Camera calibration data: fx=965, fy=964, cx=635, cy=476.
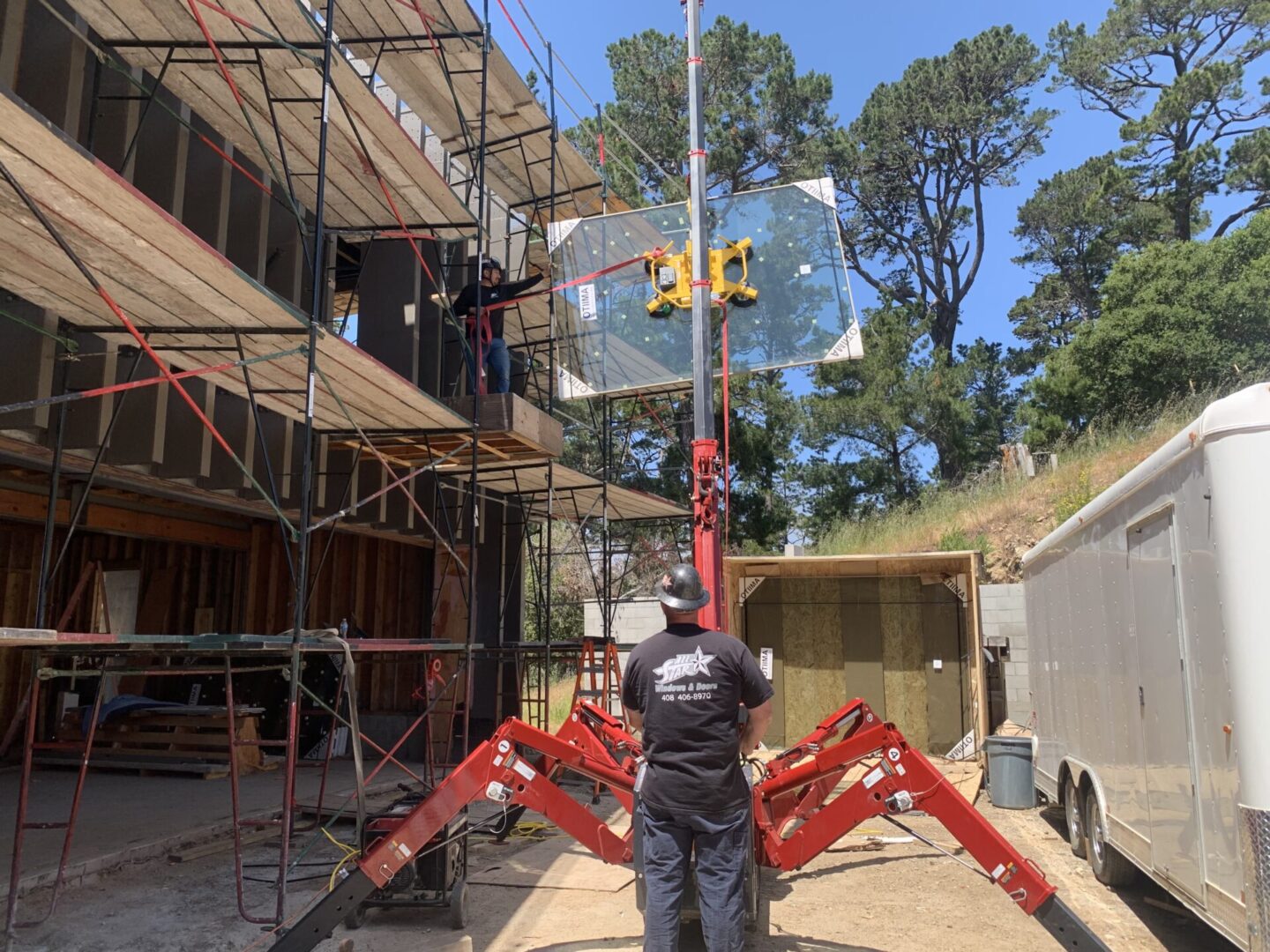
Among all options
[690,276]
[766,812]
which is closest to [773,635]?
[690,276]

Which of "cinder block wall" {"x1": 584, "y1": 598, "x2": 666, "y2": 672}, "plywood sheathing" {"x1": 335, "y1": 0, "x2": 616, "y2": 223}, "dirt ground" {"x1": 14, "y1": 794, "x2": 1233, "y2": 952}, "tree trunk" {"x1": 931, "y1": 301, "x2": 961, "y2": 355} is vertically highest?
"tree trunk" {"x1": 931, "y1": 301, "x2": 961, "y2": 355}

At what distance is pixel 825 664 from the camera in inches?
561

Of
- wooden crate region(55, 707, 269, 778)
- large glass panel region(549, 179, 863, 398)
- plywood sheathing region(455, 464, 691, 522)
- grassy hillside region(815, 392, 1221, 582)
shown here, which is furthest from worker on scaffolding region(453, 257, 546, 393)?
grassy hillside region(815, 392, 1221, 582)

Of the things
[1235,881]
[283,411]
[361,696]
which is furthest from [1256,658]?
[361,696]

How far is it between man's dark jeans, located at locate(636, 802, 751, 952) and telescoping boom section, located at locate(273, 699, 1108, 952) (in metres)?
0.97

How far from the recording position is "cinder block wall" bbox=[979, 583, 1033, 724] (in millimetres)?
13469

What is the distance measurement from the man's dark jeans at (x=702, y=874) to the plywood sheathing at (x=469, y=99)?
22.5 ft

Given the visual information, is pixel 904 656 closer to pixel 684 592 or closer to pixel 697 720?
pixel 684 592

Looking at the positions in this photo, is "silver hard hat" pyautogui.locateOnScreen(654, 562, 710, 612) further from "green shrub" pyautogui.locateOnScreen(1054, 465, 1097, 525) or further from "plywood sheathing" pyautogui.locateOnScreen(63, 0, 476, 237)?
"green shrub" pyautogui.locateOnScreen(1054, 465, 1097, 525)

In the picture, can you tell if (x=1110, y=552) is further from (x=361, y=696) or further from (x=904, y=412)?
(x=904, y=412)

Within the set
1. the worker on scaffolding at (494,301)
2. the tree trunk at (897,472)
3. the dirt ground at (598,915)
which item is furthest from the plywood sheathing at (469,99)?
the tree trunk at (897,472)

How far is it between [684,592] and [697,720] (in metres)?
0.58

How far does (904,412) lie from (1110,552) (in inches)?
818

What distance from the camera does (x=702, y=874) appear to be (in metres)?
4.11
